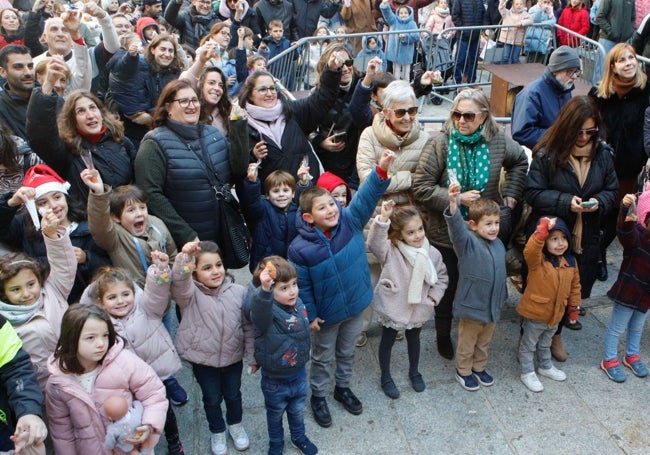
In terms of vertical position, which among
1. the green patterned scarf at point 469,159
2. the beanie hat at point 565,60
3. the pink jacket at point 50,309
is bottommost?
the pink jacket at point 50,309

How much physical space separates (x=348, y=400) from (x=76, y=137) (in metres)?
2.47

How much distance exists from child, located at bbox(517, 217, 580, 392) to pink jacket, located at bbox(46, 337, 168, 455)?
99.1 inches

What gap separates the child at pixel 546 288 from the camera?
13.8 feet

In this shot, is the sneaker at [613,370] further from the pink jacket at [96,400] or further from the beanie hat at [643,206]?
the pink jacket at [96,400]

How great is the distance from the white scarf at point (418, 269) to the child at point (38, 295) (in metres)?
2.04

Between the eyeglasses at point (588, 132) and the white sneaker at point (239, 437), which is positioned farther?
the eyeglasses at point (588, 132)

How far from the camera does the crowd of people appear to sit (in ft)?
10.6

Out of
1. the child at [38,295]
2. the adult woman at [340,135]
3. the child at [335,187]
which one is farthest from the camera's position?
the adult woman at [340,135]

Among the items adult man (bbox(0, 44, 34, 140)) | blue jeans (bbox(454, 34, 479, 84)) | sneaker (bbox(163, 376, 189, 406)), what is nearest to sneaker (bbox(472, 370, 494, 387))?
sneaker (bbox(163, 376, 189, 406))

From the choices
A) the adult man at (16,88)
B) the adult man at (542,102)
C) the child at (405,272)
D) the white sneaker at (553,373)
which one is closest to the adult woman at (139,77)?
the adult man at (16,88)

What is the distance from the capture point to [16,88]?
454 centimetres

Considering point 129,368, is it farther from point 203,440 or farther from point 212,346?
point 203,440

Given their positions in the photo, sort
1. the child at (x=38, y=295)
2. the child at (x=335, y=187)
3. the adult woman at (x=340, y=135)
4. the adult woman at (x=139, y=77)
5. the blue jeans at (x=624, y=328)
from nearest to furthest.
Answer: the child at (x=38, y=295)
the child at (x=335, y=187)
the blue jeans at (x=624, y=328)
the adult woman at (x=340, y=135)
the adult woman at (x=139, y=77)

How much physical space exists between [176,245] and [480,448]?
2.32 m
